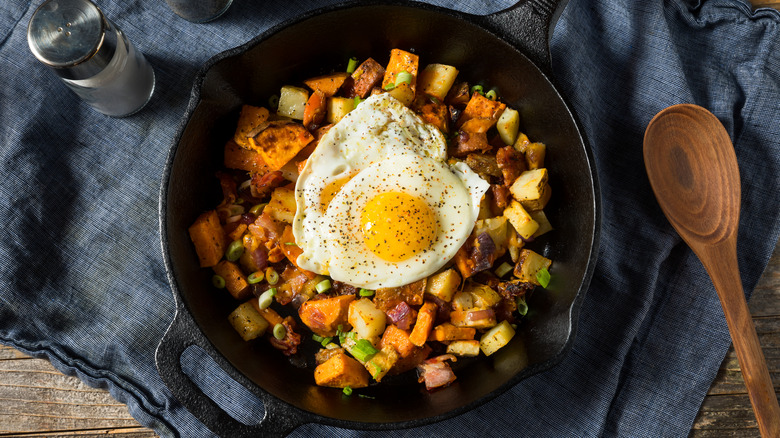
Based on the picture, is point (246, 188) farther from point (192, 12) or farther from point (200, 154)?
point (192, 12)

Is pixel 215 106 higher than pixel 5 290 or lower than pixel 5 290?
higher

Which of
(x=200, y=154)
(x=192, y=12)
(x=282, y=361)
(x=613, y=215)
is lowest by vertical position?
(x=282, y=361)

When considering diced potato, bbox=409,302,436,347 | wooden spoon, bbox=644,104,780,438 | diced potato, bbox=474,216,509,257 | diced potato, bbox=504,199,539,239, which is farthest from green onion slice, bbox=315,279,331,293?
wooden spoon, bbox=644,104,780,438

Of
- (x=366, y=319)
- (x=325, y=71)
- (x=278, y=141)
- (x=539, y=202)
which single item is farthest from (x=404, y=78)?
(x=366, y=319)

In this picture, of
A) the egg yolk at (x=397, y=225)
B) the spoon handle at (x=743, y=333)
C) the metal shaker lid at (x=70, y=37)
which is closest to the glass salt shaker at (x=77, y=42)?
the metal shaker lid at (x=70, y=37)

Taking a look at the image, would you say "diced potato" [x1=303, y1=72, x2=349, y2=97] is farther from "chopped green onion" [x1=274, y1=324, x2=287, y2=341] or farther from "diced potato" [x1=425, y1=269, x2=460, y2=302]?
"chopped green onion" [x1=274, y1=324, x2=287, y2=341]

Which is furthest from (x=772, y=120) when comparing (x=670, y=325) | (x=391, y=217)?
(x=391, y=217)

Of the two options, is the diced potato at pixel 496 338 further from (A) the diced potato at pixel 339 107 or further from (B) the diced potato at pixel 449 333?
(A) the diced potato at pixel 339 107
